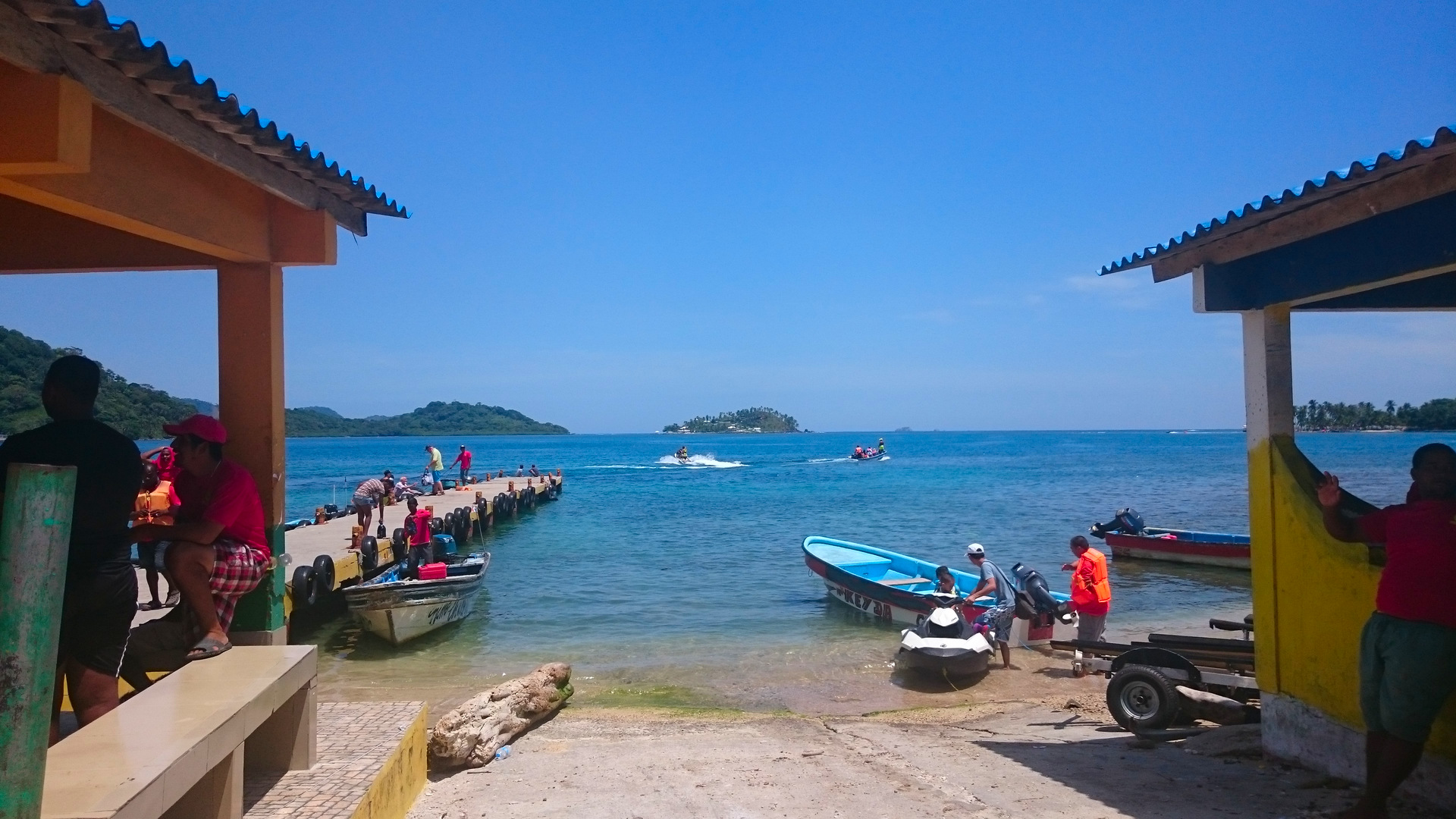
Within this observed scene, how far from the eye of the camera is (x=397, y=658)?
12539 mm

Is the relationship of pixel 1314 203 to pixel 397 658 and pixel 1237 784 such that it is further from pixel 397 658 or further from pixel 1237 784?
pixel 397 658

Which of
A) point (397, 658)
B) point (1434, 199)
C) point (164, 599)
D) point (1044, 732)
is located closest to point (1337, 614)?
point (1434, 199)

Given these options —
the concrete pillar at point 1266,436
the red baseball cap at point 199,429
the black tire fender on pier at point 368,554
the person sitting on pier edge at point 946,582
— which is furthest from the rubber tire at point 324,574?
the concrete pillar at point 1266,436

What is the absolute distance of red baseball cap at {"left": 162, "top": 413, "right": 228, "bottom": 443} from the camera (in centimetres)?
434

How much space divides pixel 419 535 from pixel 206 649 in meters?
13.4

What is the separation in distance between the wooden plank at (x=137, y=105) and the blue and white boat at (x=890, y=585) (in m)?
9.35

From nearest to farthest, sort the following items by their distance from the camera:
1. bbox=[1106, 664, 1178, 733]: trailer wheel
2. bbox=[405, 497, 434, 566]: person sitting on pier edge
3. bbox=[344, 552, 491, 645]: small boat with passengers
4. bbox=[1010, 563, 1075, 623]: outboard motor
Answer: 1. bbox=[1106, 664, 1178, 733]: trailer wheel
2. bbox=[1010, 563, 1075, 623]: outboard motor
3. bbox=[344, 552, 491, 645]: small boat with passengers
4. bbox=[405, 497, 434, 566]: person sitting on pier edge

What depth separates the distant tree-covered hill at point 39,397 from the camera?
6340 millimetres

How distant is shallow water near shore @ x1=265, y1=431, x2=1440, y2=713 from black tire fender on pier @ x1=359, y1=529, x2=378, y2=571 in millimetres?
1299

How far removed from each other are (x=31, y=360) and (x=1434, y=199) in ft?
29.4

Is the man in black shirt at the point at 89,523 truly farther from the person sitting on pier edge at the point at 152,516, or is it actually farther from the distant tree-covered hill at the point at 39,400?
the person sitting on pier edge at the point at 152,516

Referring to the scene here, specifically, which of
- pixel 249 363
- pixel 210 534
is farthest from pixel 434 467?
pixel 210 534

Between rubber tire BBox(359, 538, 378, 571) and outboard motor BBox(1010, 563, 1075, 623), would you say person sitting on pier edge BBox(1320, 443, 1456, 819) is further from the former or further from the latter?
A: rubber tire BBox(359, 538, 378, 571)

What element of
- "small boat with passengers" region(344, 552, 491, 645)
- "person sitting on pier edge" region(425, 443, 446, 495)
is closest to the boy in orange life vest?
"small boat with passengers" region(344, 552, 491, 645)
